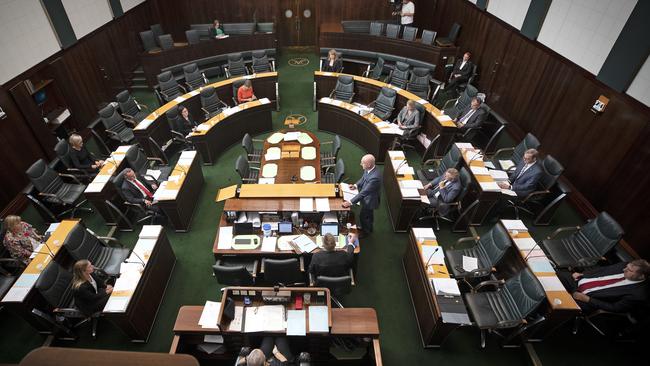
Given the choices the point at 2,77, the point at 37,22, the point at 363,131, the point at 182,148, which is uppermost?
the point at 37,22

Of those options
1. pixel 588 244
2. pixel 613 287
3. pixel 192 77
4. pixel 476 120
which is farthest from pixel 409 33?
pixel 613 287

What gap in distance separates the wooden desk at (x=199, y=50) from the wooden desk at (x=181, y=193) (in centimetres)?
551

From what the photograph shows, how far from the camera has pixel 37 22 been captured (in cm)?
790

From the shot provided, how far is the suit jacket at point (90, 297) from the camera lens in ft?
14.8

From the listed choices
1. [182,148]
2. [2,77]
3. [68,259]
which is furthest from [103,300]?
[2,77]

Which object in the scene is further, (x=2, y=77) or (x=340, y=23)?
(x=340, y=23)

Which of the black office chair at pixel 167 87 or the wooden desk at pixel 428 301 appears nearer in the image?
the wooden desk at pixel 428 301

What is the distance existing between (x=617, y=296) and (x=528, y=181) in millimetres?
2392

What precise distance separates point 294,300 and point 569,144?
700 cm

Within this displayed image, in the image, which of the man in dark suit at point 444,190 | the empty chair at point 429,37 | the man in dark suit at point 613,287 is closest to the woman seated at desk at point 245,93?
the man in dark suit at point 444,190

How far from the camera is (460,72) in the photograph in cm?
1053

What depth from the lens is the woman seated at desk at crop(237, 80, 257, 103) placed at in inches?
367

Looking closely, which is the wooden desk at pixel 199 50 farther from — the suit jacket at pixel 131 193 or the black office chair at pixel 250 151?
the suit jacket at pixel 131 193

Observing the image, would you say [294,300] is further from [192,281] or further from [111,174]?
[111,174]
